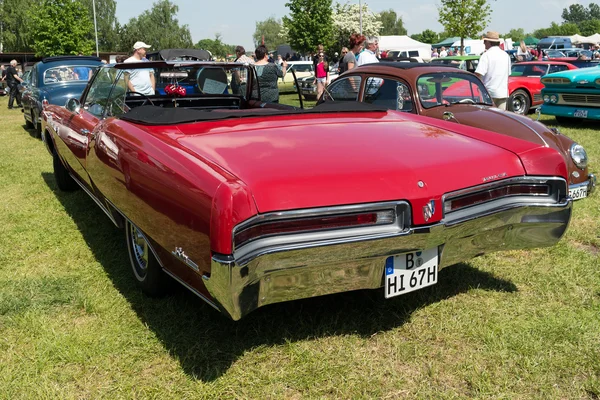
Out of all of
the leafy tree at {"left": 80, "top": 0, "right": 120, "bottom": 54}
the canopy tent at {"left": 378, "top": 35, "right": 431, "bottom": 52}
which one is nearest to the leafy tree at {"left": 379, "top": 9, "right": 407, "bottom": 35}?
the leafy tree at {"left": 80, "top": 0, "right": 120, "bottom": 54}

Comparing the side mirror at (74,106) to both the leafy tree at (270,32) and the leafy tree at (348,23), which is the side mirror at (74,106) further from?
the leafy tree at (270,32)

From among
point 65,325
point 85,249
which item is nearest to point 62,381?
point 65,325

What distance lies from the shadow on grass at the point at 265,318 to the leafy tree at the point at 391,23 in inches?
4287

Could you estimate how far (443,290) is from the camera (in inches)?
140

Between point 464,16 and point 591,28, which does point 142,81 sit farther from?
point 591,28

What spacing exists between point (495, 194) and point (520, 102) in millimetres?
10431

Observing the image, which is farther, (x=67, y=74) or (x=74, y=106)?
(x=67, y=74)

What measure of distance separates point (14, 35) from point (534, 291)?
209 ft

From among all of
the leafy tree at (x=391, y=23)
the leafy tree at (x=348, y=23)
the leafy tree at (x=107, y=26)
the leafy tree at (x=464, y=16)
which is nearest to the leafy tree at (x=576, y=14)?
the leafy tree at (x=391, y=23)

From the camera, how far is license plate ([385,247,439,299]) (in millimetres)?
2600

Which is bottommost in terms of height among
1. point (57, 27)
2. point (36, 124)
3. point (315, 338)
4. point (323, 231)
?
point (315, 338)

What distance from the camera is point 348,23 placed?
63.8m

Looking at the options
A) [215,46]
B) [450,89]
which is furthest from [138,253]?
[215,46]

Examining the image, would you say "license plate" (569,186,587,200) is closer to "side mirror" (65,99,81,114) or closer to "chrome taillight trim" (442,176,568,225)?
"chrome taillight trim" (442,176,568,225)
